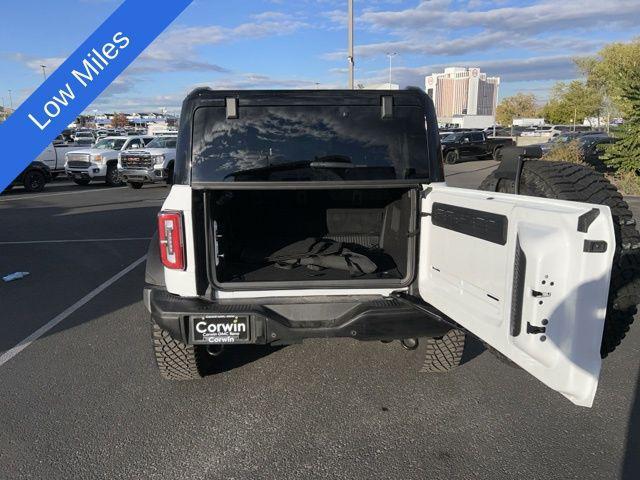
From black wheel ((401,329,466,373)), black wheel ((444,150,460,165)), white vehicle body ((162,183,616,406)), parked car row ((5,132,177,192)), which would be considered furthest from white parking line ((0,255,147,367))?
black wheel ((444,150,460,165))

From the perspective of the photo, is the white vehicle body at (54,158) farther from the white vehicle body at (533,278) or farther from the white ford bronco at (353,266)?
the white vehicle body at (533,278)

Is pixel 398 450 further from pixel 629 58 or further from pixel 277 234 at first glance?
pixel 629 58

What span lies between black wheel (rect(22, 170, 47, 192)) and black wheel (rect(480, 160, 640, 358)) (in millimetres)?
17897

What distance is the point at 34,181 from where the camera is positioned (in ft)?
56.7

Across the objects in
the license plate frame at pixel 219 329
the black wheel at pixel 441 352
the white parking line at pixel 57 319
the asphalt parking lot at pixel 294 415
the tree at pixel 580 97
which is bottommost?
the white parking line at pixel 57 319

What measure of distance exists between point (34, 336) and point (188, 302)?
2.40m

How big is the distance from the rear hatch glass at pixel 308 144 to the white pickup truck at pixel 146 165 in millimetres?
15271

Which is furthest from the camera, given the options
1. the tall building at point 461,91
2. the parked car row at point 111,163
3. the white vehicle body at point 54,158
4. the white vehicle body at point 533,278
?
the tall building at point 461,91

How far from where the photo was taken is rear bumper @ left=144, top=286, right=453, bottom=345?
295 cm

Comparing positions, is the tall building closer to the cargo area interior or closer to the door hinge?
the cargo area interior

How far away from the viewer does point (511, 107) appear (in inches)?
3351

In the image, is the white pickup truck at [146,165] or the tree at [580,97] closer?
the white pickup truck at [146,165]

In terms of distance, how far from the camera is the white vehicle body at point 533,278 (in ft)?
6.55

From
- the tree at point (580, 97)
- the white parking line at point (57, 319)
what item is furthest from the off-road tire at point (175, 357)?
the tree at point (580, 97)
